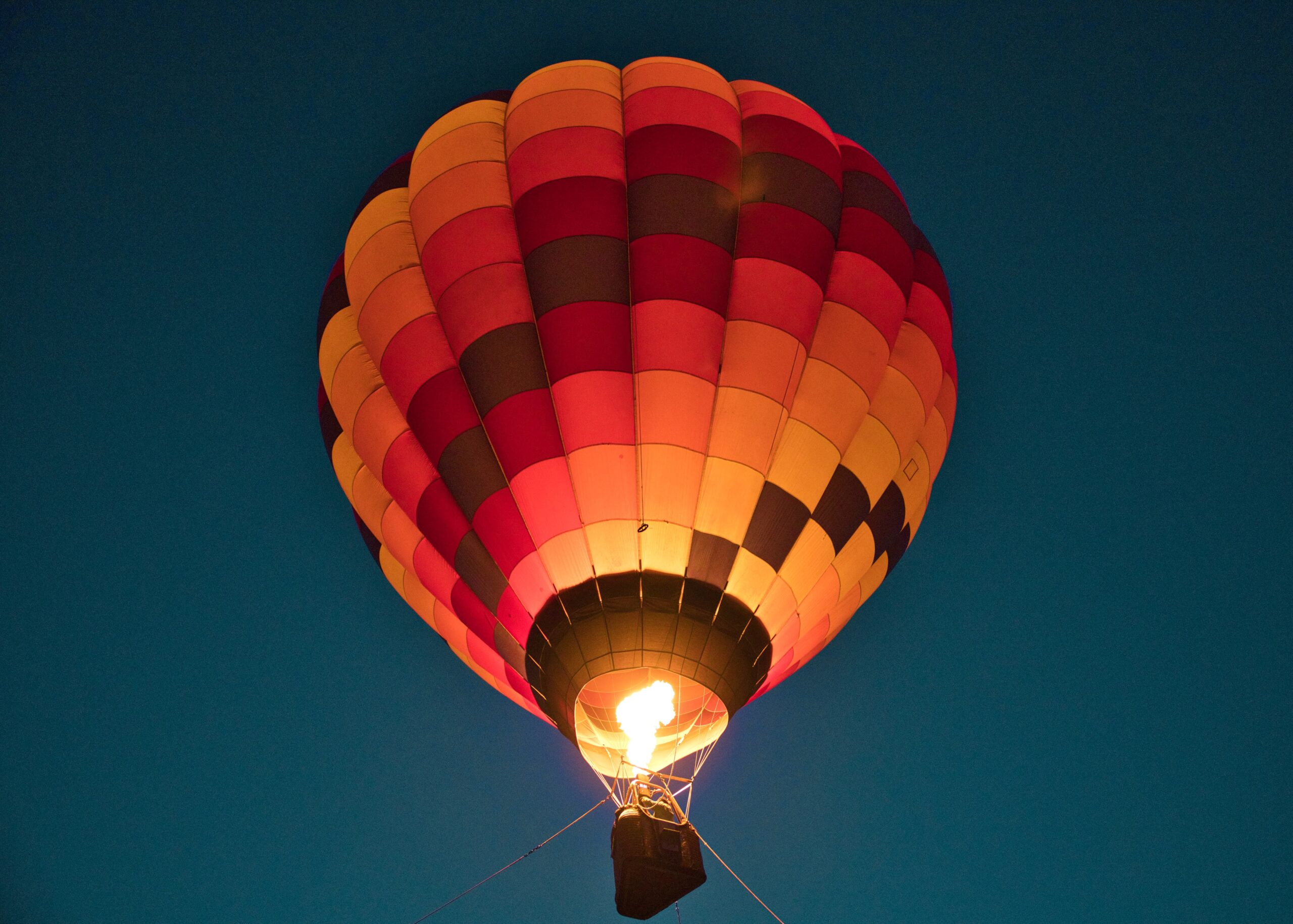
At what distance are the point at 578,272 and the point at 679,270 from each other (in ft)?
1.49

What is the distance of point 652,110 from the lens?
4.36 metres

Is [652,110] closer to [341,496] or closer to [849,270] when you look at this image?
[849,270]

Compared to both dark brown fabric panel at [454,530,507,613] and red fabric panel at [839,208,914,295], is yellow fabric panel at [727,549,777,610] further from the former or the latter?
red fabric panel at [839,208,914,295]

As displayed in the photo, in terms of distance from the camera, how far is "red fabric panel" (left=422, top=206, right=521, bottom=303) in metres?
4.12

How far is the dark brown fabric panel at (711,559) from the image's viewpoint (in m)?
3.74

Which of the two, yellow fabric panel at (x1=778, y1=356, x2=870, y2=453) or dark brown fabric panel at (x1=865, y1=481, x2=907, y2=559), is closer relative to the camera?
yellow fabric panel at (x1=778, y1=356, x2=870, y2=453)

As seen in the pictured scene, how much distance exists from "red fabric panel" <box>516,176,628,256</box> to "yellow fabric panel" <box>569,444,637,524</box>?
103cm

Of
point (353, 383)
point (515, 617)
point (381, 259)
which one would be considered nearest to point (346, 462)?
point (353, 383)

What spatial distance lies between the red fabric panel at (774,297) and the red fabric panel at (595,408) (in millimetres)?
632

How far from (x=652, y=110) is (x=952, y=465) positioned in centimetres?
352

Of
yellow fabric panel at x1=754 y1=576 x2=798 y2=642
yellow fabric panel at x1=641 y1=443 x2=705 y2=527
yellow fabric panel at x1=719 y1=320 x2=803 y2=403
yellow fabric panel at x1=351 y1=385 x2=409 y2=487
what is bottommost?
yellow fabric panel at x1=754 y1=576 x2=798 y2=642

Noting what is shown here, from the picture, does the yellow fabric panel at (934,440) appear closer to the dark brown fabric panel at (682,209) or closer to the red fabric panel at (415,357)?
the dark brown fabric panel at (682,209)

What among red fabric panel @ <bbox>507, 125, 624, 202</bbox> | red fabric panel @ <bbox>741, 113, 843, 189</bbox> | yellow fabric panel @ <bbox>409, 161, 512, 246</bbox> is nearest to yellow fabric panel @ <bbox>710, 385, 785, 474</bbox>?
red fabric panel @ <bbox>507, 125, 624, 202</bbox>

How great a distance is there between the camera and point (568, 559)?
3732mm
